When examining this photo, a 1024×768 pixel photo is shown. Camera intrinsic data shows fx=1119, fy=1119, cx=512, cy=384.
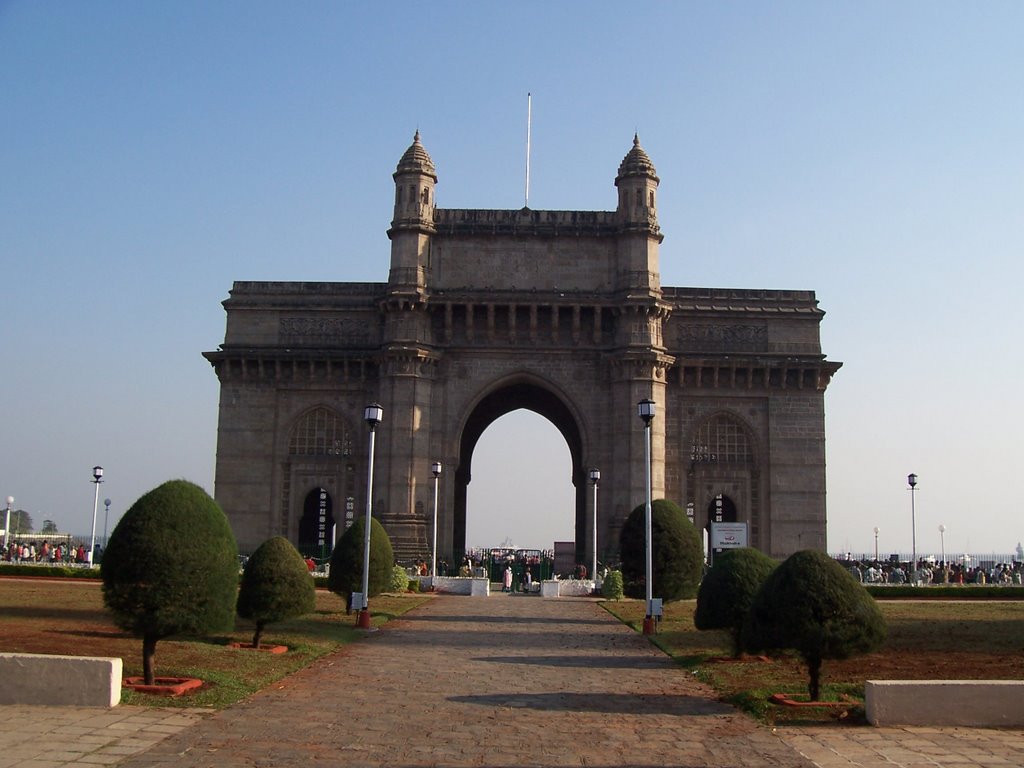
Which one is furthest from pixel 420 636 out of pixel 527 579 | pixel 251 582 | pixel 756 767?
pixel 527 579

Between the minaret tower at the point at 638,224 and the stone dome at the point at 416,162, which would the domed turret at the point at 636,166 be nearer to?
the minaret tower at the point at 638,224

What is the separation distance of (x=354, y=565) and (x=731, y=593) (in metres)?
12.2

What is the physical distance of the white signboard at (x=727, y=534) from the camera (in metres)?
44.3

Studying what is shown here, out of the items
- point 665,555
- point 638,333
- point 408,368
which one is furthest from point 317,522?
point 665,555

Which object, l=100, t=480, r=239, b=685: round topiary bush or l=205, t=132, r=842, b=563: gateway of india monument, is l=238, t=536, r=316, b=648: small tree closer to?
l=100, t=480, r=239, b=685: round topiary bush

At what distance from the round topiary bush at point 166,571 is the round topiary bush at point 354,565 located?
43.2 ft

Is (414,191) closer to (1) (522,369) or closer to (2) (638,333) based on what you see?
(1) (522,369)

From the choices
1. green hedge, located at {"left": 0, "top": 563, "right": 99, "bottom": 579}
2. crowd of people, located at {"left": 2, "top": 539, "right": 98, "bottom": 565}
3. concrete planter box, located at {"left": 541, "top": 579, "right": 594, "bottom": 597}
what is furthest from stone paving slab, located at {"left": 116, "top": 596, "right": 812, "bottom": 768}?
crowd of people, located at {"left": 2, "top": 539, "right": 98, "bottom": 565}

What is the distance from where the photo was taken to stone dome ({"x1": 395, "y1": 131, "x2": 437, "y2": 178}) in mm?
47531

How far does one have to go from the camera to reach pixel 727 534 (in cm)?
4438

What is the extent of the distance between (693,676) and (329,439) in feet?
109

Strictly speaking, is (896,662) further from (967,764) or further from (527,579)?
(527,579)

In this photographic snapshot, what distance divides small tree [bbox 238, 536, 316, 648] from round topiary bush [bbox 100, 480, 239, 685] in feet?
14.5

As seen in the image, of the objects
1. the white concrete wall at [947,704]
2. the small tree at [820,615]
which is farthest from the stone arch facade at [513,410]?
the white concrete wall at [947,704]
